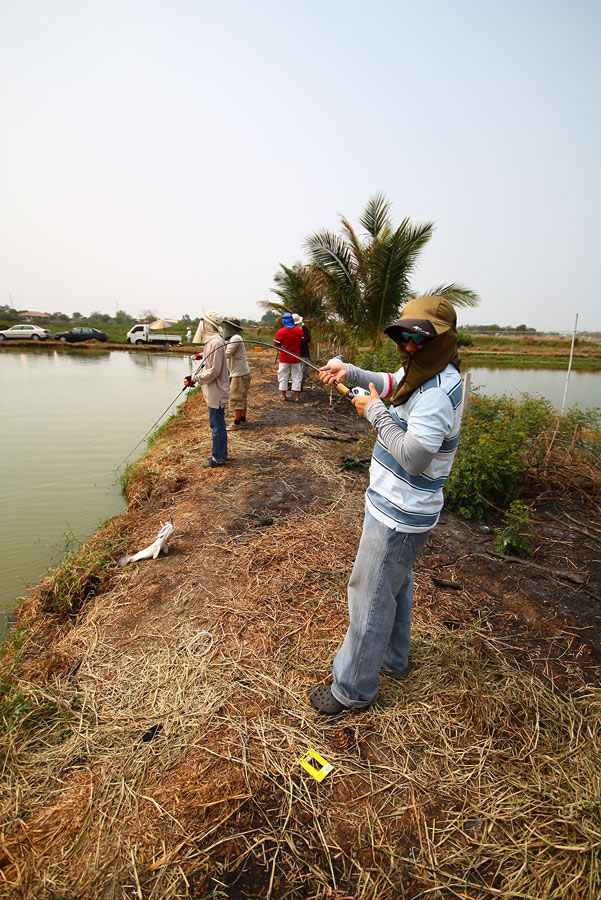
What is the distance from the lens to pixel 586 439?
5316 mm

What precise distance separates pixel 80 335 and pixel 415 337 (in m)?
34.9

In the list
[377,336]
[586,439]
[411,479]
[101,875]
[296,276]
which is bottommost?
[101,875]

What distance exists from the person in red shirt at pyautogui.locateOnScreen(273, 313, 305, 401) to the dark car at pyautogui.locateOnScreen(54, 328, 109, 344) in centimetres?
2720

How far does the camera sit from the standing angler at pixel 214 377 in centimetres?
514

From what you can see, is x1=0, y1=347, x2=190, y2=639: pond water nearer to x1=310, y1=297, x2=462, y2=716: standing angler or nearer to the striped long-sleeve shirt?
x1=310, y1=297, x2=462, y2=716: standing angler

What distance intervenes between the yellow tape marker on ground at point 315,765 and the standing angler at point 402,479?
21 centimetres

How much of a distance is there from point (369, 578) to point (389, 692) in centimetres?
81

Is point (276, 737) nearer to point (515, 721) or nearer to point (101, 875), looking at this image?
point (101, 875)

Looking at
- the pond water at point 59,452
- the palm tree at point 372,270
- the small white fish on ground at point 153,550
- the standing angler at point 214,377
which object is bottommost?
the pond water at point 59,452

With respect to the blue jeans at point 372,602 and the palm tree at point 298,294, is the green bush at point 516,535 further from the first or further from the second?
the palm tree at point 298,294

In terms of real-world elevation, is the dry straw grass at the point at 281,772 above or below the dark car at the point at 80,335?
below

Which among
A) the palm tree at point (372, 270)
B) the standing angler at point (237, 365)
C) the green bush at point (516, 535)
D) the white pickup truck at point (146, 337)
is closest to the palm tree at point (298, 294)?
the palm tree at point (372, 270)

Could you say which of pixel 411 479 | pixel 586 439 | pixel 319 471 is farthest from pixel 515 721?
pixel 586 439

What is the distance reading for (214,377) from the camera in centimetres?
521
